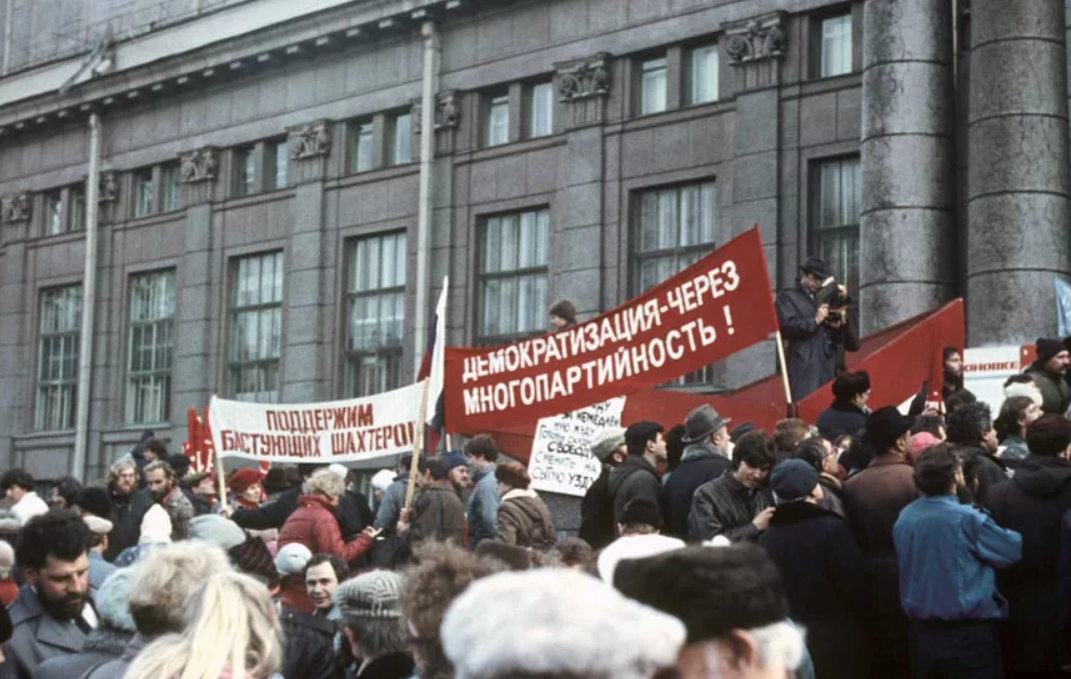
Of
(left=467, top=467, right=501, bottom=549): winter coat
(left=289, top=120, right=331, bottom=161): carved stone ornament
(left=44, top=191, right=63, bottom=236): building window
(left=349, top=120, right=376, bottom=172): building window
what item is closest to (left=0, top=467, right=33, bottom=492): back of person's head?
(left=467, top=467, right=501, bottom=549): winter coat

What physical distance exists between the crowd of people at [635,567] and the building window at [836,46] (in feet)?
33.7

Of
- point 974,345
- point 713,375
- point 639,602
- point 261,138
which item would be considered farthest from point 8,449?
point 639,602

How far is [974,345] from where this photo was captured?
60.0 ft

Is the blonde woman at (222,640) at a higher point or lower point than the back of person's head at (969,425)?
lower

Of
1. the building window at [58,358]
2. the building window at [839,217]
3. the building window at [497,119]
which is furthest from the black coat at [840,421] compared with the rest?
the building window at [58,358]

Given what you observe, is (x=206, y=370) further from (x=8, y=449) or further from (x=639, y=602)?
(x=639, y=602)

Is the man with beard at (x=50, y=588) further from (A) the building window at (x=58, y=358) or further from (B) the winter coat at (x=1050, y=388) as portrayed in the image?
(A) the building window at (x=58, y=358)

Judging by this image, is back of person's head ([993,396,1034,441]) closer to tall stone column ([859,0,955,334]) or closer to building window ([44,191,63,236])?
tall stone column ([859,0,955,334])

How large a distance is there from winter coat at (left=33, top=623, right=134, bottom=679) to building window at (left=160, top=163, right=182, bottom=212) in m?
27.3

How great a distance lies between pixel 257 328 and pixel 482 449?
1853 centimetres

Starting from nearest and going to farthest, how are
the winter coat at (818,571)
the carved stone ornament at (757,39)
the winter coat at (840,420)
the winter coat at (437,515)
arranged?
1. the winter coat at (818,571)
2. the winter coat at (840,420)
3. the winter coat at (437,515)
4. the carved stone ornament at (757,39)

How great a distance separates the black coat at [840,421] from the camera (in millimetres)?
10234

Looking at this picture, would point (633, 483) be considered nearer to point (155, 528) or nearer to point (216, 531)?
point (216, 531)

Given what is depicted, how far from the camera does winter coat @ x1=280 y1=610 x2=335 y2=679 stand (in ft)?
23.3
